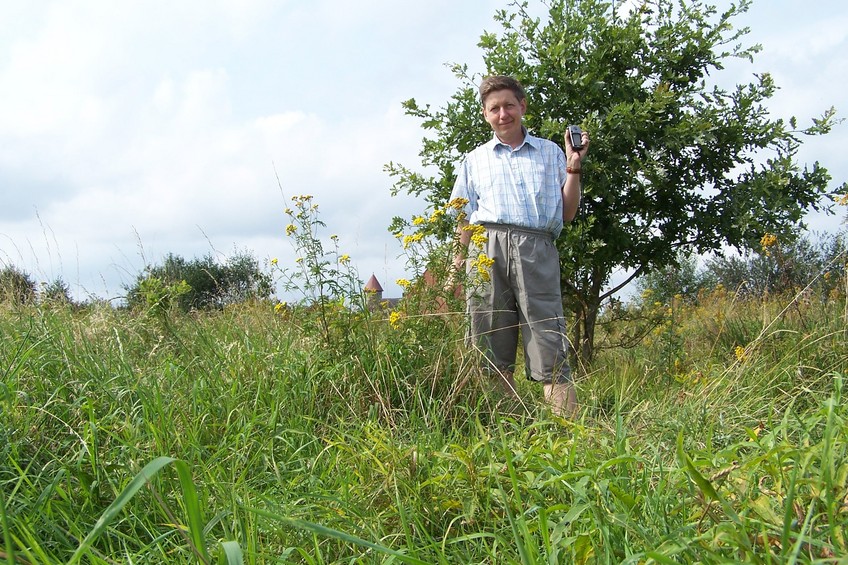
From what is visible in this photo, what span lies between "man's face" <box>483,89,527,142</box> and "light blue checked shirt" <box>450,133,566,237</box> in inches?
3.1

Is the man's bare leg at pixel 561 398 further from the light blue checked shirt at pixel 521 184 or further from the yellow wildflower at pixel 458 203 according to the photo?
the yellow wildflower at pixel 458 203

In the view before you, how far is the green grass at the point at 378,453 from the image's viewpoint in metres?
1.84

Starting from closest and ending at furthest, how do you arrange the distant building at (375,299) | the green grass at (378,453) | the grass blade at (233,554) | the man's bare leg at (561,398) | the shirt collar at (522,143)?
the grass blade at (233,554) → the green grass at (378,453) → the man's bare leg at (561,398) → the distant building at (375,299) → the shirt collar at (522,143)

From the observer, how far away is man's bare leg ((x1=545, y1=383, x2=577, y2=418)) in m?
3.65

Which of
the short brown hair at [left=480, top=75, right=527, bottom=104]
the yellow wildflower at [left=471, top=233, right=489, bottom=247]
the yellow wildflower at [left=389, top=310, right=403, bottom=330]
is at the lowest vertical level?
the yellow wildflower at [left=389, top=310, right=403, bottom=330]

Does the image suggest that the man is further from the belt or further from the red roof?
the red roof

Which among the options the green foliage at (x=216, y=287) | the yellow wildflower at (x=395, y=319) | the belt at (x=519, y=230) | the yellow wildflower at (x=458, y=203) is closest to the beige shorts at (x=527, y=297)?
the belt at (x=519, y=230)

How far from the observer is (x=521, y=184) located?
13.5 ft

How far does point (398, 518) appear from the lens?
7.67 ft

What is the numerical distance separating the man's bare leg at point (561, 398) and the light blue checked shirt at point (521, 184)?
0.91m

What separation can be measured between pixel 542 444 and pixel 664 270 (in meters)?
3.47

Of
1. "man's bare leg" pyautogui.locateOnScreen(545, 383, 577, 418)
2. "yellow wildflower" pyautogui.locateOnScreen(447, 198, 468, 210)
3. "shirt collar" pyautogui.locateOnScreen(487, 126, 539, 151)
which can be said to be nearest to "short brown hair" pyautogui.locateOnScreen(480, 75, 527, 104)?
"shirt collar" pyautogui.locateOnScreen(487, 126, 539, 151)

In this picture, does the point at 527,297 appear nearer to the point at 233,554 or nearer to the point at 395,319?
the point at 395,319

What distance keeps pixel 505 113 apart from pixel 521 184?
431 millimetres
